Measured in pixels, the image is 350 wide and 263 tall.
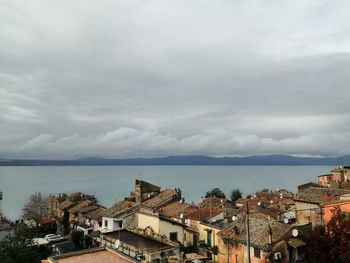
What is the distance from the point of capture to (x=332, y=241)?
79.7 feet

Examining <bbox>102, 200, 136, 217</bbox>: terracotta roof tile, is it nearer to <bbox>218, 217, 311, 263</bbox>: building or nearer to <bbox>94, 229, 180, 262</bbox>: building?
<bbox>94, 229, 180, 262</bbox>: building

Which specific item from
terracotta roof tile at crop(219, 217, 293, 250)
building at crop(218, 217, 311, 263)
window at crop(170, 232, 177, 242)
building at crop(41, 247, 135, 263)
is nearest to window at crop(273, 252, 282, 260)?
building at crop(218, 217, 311, 263)

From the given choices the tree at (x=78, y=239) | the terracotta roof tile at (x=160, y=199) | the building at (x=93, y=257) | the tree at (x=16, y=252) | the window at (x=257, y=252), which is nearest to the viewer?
→ the building at (x=93, y=257)

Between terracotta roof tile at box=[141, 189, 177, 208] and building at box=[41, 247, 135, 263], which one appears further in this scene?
terracotta roof tile at box=[141, 189, 177, 208]

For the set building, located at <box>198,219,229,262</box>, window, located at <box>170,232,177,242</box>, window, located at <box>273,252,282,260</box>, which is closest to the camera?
window, located at <box>273,252,282,260</box>

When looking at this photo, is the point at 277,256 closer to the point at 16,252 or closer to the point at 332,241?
the point at 332,241

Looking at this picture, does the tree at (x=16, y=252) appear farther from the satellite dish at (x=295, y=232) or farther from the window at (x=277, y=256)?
the satellite dish at (x=295, y=232)

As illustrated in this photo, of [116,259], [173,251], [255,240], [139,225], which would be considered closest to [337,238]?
[255,240]

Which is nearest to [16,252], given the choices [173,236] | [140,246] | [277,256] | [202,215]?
[140,246]

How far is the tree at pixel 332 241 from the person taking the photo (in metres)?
23.8

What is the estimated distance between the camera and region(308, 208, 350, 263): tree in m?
23.8

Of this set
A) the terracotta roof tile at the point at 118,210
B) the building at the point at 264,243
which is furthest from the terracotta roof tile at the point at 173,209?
the building at the point at 264,243

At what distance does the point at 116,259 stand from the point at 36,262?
1736cm

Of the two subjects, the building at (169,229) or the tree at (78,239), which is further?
the tree at (78,239)
